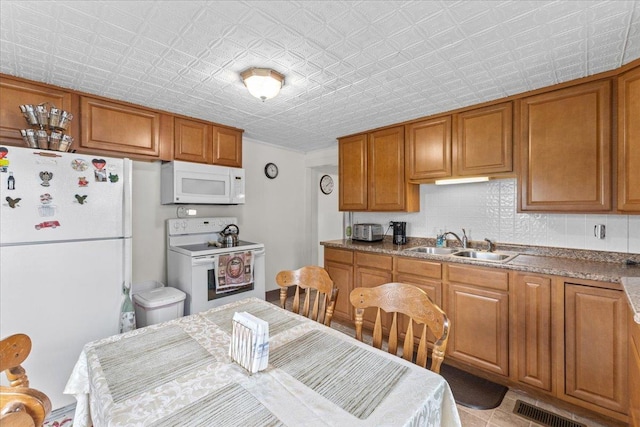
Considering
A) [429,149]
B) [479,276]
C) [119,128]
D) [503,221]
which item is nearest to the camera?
[479,276]

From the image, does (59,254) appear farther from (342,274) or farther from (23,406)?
(342,274)

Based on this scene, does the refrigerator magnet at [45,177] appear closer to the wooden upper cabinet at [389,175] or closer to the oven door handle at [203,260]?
the oven door handle at [203,260]

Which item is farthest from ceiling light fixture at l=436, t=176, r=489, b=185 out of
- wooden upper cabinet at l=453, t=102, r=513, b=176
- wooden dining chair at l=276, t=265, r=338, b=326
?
wooden dining chair at l=276, t=265, r=338, b=326

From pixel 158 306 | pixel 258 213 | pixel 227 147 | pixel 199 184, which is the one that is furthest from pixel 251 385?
pixel 258 213

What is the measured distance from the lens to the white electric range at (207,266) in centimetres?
260

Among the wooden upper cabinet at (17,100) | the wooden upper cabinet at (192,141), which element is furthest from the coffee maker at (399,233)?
the wooden upper cabinet at (17,100)

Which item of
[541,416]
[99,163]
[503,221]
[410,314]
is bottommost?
[541,416]

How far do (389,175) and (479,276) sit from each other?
1.35m

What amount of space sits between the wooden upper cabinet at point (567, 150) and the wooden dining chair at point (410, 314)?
1.56 meters

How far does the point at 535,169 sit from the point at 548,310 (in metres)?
1.02

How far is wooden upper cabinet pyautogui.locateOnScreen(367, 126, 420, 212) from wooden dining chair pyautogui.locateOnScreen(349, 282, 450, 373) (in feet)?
5.73

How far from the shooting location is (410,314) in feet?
4.19

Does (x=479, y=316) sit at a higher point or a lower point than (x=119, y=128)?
lower

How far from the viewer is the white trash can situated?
2.34 metres
